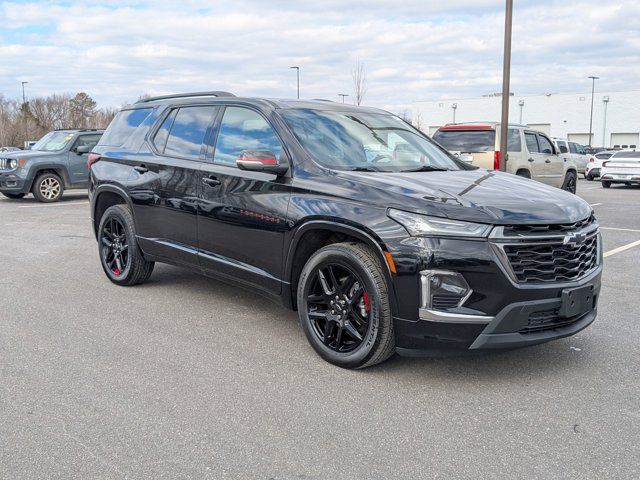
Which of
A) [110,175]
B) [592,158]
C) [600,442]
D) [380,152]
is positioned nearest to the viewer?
[600,442]

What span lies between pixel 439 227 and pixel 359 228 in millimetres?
516

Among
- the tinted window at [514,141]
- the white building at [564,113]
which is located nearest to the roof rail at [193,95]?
the tinted window at [514,141]

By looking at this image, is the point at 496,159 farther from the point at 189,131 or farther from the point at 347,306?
the point at 347,306

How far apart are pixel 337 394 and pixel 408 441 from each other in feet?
2.15

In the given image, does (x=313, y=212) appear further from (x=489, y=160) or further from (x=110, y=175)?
(x=489, y=160)

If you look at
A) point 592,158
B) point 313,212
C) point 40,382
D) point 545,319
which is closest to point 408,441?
point 545,319

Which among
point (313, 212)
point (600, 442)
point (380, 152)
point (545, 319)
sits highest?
point (380, 152)

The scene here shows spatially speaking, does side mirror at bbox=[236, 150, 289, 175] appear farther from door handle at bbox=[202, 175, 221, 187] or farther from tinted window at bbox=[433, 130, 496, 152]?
tinted window at bbox=[433, 130, 496, 152]

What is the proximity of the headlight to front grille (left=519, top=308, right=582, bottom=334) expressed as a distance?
58cm

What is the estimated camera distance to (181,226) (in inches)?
211

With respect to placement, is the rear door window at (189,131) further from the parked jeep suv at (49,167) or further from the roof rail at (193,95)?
→ the parked jeep suv at (49,167)

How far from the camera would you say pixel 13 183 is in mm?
15172

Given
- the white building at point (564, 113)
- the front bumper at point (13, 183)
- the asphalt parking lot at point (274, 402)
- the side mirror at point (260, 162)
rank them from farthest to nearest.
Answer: the white building at point (564, 113) → the front bumper at point (13, 183) → the side mirror at point (260, 162) → the asphalt parking lot at point (274, 402)

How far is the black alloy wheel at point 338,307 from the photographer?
397cm
